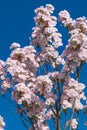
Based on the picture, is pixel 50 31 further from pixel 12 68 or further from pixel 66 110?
pixel 66 110

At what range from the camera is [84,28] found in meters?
16.9

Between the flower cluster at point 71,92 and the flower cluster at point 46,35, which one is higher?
the flower cluster at point 46,35

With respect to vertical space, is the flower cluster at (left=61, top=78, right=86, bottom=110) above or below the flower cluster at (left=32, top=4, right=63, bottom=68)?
below

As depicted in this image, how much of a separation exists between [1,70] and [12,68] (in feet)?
2.86

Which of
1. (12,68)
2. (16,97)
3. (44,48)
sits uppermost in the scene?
(44,48)

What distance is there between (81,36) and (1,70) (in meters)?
3.57

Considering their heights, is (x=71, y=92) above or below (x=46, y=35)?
below

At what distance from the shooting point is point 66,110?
1628 centimetres

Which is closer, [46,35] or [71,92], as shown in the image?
[71,92]

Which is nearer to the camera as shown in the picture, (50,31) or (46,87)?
(46,87)

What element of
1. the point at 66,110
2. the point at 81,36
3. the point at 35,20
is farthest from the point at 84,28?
the point at 66,110

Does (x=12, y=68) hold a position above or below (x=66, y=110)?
above

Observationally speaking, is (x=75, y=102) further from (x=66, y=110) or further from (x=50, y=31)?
(x=50, y=31)

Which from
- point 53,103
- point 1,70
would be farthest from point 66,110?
point 1,70
